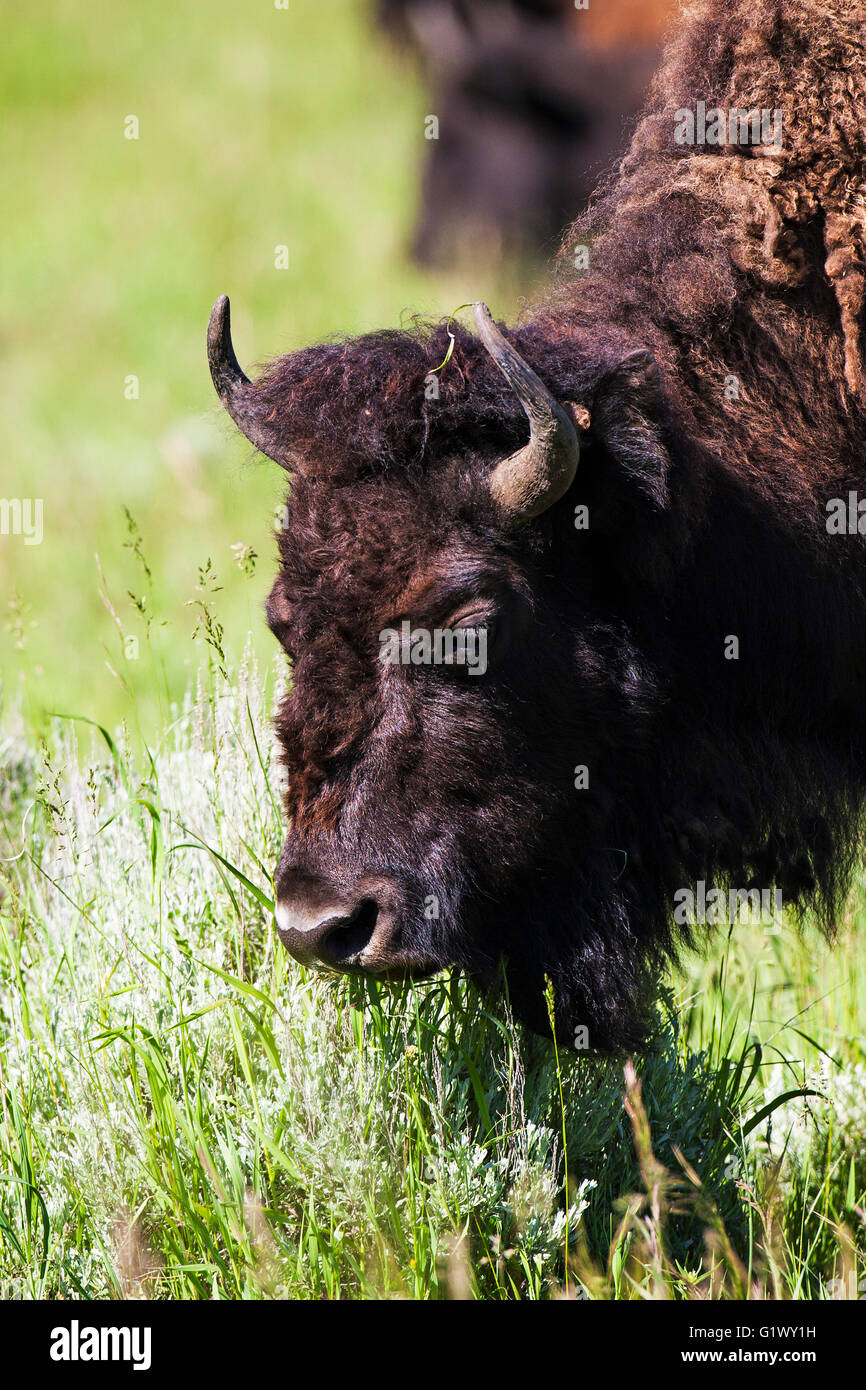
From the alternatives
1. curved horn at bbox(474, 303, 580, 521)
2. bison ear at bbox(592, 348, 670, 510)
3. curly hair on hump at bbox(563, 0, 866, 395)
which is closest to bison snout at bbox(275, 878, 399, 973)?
curved horn at bbox(474, 303, 580, 521)

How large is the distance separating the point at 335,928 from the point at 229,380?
4.95ft

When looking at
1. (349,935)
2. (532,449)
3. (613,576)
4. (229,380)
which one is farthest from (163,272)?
(349,935)

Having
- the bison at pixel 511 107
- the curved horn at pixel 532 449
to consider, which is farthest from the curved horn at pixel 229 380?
the bison at pixel 511 107

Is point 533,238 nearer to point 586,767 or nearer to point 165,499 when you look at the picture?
point 165,499

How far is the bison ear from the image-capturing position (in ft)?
10.8

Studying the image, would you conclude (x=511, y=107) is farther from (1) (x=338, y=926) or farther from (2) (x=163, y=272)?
(1) (x=338, y=926)

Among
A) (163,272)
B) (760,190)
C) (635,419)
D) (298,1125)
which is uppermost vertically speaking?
(163,272)

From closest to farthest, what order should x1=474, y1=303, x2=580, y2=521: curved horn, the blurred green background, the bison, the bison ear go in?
x1=474, y1=303, x2=580, y2=521: curved horn, the bison ear, the blurred green background, the bison

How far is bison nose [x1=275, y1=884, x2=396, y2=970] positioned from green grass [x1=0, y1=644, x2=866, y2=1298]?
0.32 m

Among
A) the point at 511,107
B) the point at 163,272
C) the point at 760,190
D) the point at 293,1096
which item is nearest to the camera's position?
the point at 293,1096

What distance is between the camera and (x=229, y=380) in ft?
12.4

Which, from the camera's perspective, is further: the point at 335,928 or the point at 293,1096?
the point at 293,1096

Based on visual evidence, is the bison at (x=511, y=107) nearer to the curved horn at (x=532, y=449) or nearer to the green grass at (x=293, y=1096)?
the green grass at (x=293, y=1096)

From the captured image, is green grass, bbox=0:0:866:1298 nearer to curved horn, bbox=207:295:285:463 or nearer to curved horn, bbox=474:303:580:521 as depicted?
curved horn, bbox=207:295:285:463
